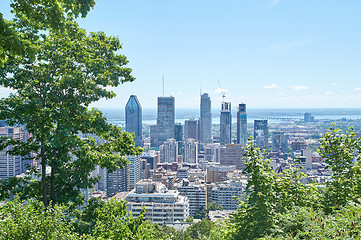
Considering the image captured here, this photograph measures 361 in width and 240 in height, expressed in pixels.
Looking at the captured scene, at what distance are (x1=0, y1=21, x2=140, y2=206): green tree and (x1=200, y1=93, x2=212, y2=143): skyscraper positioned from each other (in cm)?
9640

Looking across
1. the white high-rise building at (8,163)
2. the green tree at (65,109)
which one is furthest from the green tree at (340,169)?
the white high-rise building at (8,163)

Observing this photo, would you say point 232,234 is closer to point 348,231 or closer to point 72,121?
Answer: point 348,231

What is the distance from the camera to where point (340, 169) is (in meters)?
4.83

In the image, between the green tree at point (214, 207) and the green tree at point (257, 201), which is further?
the green tree at point (214, 207)

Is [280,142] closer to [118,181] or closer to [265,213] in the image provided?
[118,181]

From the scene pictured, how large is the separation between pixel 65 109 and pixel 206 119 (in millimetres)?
104819

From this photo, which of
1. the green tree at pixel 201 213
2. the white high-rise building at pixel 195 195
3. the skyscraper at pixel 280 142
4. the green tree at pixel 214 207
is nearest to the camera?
the green tree at pixel 201 213

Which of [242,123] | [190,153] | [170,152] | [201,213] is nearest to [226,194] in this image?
[201,213]

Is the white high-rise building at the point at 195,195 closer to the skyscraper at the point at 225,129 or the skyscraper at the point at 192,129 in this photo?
the skyscraper at the point at 225,129

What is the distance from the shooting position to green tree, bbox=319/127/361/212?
451 centimetres

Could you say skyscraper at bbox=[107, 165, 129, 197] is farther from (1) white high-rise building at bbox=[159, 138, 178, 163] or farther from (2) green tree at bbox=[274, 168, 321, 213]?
(2) green tree at bbox=[274, 168, 321, 213]

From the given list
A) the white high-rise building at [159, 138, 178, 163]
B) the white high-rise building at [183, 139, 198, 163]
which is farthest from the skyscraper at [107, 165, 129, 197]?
the white high-rise building at [183, 139, 198, 163]

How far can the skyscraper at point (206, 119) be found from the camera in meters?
104

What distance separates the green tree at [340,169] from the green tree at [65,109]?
2.87 meters
